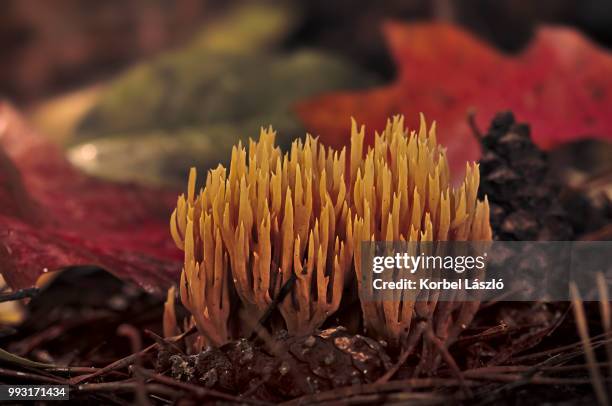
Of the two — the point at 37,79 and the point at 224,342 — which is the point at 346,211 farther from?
the point at 37,79

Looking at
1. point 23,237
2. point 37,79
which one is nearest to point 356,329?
point 23,237

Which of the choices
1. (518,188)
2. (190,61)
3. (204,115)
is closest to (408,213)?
(518,188)

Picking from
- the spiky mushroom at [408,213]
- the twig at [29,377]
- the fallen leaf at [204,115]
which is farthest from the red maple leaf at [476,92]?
the twig at [29,377]

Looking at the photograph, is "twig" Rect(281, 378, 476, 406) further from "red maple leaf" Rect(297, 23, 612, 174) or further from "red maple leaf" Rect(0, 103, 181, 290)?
"red maple leaf" Rect(297, 23, 612, 174)

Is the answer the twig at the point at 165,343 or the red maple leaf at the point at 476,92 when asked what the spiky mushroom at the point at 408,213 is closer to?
the twig at the point at 165,343

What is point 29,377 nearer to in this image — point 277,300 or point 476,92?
point 277,300
